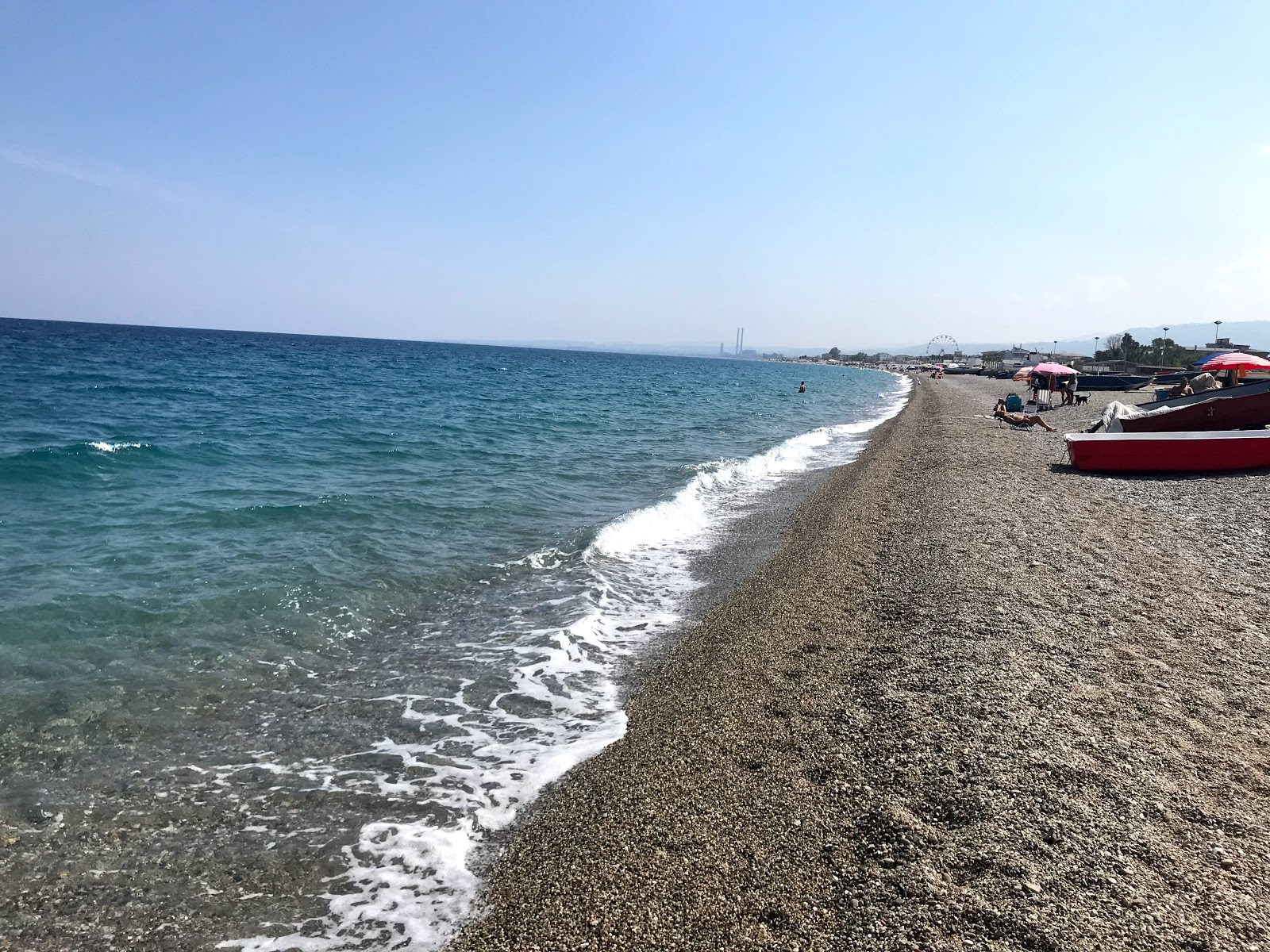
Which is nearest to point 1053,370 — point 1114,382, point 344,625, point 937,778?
point 1114,382

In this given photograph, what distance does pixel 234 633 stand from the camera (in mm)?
6980

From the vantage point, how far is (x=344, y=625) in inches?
292

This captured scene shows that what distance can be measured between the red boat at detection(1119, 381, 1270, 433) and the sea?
24.9ft

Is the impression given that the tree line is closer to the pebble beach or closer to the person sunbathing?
the person sunbathing

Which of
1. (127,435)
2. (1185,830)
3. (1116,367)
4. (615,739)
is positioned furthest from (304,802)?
(1116,367)

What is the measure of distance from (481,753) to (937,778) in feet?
10.6

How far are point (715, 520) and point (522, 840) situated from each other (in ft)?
28.7

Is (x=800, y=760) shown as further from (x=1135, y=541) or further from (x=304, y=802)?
(x=1135, y=541)

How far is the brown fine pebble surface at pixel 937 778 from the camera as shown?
2.99 meters

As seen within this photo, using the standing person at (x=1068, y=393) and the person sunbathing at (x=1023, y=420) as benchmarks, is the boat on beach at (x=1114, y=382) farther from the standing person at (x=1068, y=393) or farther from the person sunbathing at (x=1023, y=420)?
the person sunbathing at (x=1023, y=420)

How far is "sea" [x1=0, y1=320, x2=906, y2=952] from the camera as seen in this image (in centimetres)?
445

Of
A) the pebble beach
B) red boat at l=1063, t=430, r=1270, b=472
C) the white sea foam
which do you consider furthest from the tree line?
the white sea foam

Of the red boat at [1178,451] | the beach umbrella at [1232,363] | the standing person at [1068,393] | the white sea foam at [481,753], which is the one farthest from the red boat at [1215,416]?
the standing person at [1068,393]

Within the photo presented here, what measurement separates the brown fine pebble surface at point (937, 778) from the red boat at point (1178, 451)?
5.83 meters
